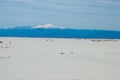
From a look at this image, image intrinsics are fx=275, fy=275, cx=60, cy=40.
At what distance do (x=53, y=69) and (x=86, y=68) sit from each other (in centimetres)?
146

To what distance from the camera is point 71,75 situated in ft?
32.4

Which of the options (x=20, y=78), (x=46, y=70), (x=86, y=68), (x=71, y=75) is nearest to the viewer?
(x=20, y=78)

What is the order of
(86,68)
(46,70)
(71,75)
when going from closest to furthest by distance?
(71,75) → (46,70) → (86,68)

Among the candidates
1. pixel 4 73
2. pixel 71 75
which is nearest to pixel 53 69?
pixel 71 75

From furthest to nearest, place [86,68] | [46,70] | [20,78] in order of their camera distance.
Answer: [86,68]
[46,70]
[20,78]

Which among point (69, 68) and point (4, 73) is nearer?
point (4, 73)

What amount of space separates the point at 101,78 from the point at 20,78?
2752mm

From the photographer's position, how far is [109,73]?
10.5 meters

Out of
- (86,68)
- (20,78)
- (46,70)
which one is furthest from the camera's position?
(86,68)

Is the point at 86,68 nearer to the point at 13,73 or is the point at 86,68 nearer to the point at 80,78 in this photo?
the point at 80,78

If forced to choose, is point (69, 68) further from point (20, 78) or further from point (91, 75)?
point (20, 78)

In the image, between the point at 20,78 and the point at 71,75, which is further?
the point at 71,75

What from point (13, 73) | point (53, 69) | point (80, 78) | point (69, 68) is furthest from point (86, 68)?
point (13, 73)

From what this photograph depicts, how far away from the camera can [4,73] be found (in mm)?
9992
